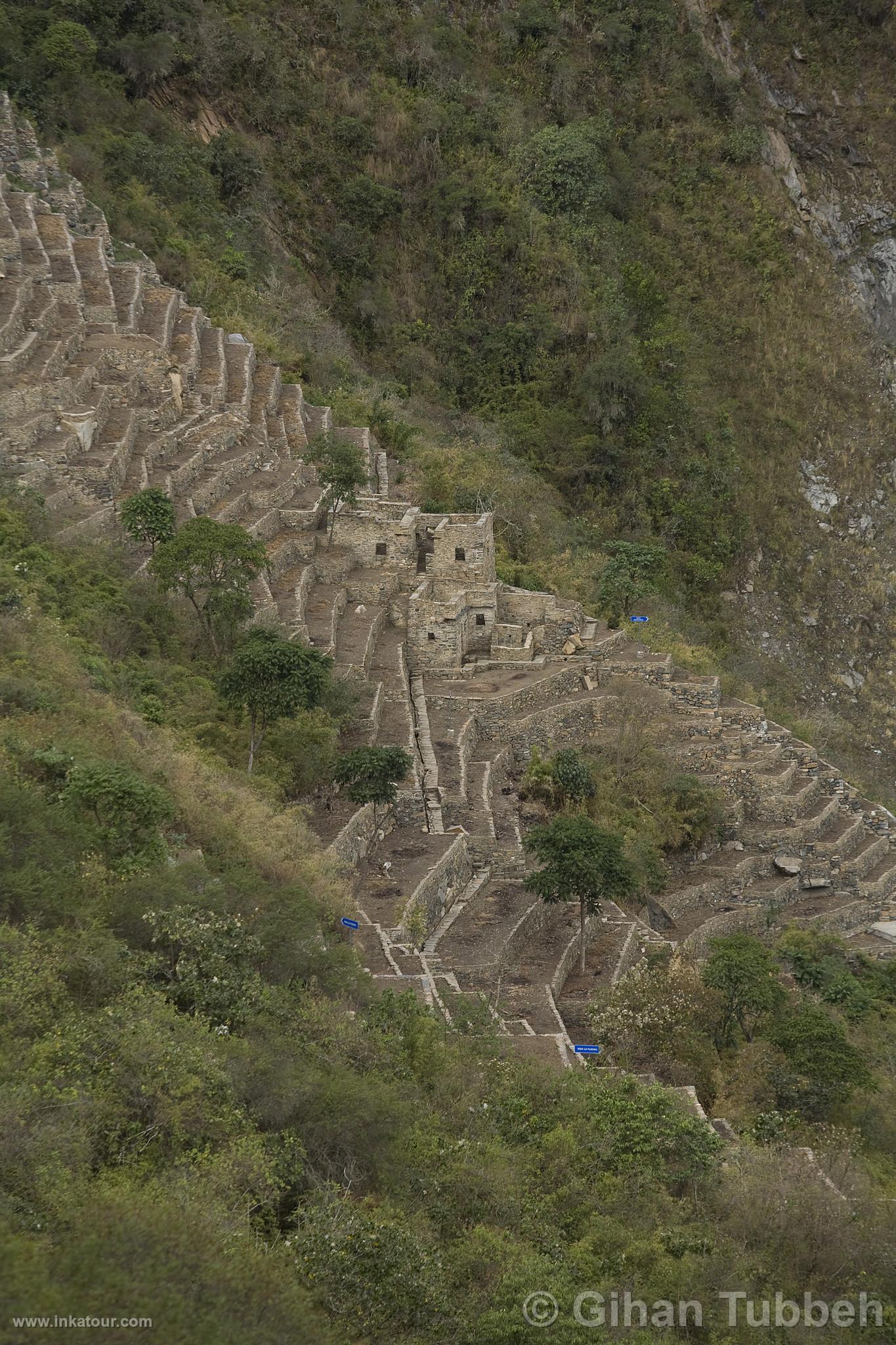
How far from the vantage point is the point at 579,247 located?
4866cm

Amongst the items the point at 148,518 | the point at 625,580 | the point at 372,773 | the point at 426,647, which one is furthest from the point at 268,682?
the point at 625,580

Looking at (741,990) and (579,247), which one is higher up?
(579,247)

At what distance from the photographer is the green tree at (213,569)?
2109 centimetres

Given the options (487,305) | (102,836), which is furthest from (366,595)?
(487,305)

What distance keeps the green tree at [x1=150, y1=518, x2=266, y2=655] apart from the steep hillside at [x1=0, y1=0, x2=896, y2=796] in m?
11.7

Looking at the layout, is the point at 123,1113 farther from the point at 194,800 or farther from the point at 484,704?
the point at 484,704

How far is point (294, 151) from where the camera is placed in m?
47.6

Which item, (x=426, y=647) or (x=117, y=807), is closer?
(x=117, y=807)

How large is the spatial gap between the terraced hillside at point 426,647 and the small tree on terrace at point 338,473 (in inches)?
12.1

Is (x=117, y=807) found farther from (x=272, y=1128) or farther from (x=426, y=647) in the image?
(x=426, y=647)

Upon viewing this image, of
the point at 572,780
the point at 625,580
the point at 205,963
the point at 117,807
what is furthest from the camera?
the point at 625,580

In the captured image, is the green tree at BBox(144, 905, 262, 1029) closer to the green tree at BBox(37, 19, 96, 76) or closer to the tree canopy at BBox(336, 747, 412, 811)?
the tree canopy at BBox(336, 747, 412, 811)

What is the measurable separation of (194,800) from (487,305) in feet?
115

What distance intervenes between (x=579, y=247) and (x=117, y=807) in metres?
39.5
